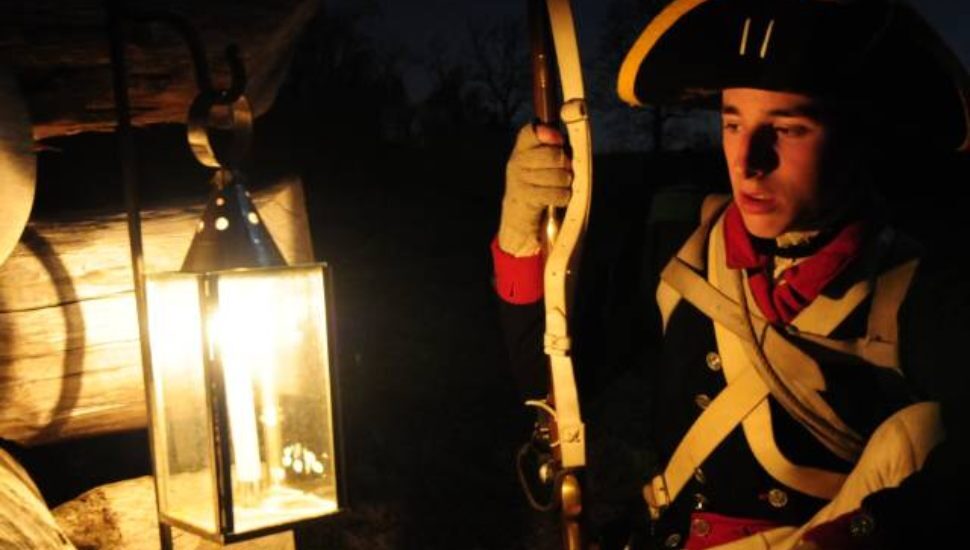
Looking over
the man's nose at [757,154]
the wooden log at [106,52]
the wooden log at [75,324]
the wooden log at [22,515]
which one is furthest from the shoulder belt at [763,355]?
the wooden log at [22,515]

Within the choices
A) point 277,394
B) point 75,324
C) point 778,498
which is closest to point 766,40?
Result: point 778,498

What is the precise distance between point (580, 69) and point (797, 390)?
1.10 meters

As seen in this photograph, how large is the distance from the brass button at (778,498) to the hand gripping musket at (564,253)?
1.86ft

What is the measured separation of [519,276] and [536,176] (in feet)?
1.31

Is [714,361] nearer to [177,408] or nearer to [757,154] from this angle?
[757,154]

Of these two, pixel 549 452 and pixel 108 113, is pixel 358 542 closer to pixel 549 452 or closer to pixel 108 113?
pixel 549 452

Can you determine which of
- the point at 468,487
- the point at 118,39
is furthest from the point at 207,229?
the point at 468,487

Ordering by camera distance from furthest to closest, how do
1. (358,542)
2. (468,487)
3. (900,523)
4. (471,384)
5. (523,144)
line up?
1. (471,384)
2. (468,487)
3. (358,542)
4. (523,144)
5. (900,523)

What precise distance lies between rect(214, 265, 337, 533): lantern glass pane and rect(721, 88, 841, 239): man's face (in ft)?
4.12

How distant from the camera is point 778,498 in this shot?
238 cm

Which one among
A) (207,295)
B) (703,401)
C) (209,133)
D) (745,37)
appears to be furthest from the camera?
(703,401)

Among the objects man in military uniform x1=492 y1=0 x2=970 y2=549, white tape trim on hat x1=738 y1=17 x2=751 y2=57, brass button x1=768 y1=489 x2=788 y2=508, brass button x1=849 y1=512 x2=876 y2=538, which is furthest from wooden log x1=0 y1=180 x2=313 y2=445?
brass button x1=849 y1=512 x2=876 y2=538

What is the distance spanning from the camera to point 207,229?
1903 mm

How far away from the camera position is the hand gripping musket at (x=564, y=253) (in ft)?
7.11
